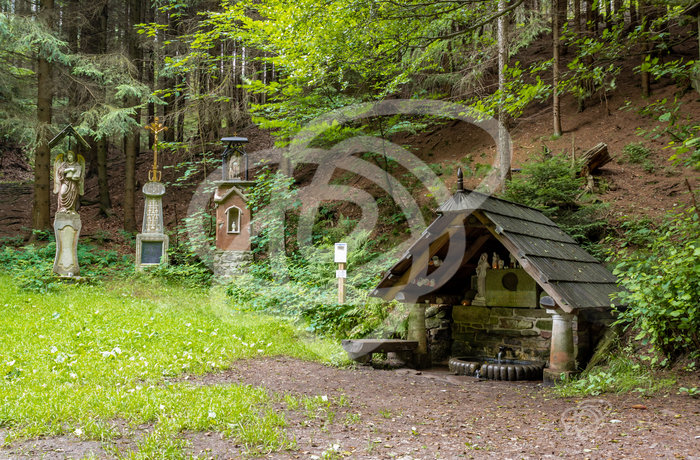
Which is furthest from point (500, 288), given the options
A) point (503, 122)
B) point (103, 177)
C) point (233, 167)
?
point (103, 177)

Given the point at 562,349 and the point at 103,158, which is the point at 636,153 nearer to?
the point at 562,349

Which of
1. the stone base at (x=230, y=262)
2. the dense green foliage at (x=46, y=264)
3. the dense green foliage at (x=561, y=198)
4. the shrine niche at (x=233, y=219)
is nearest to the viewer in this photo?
the dense green foliage at (x=561, y=198)

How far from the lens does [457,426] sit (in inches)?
164

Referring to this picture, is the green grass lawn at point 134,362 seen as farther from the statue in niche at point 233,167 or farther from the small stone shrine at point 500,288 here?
the statue in niche at point 233,167

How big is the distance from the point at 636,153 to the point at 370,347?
8.51 meters

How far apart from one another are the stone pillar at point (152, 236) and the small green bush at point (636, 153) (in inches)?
473

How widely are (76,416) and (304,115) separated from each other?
26.8 feet

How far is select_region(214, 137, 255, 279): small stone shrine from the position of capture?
13641 mm

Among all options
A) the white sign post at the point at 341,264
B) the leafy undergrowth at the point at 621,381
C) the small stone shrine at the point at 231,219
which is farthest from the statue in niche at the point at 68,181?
the leafy undergrowth at the point at 621,381

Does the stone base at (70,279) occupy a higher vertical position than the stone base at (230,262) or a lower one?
lower

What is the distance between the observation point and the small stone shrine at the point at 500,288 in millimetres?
5910

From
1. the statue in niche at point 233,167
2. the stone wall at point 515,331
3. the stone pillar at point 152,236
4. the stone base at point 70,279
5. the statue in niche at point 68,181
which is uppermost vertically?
the statue in niche at point 233,167

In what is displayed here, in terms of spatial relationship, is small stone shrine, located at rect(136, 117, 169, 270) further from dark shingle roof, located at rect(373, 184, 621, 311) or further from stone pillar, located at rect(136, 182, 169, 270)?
dark shingle roof, located at rect(373, 184, 621, 311)

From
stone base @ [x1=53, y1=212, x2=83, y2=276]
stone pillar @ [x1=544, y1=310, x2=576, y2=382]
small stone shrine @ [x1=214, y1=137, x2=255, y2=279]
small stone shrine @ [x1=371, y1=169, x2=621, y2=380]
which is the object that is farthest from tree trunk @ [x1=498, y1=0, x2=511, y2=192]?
stone base @ [x1=53, y1=212, x2=83, y2=276]
